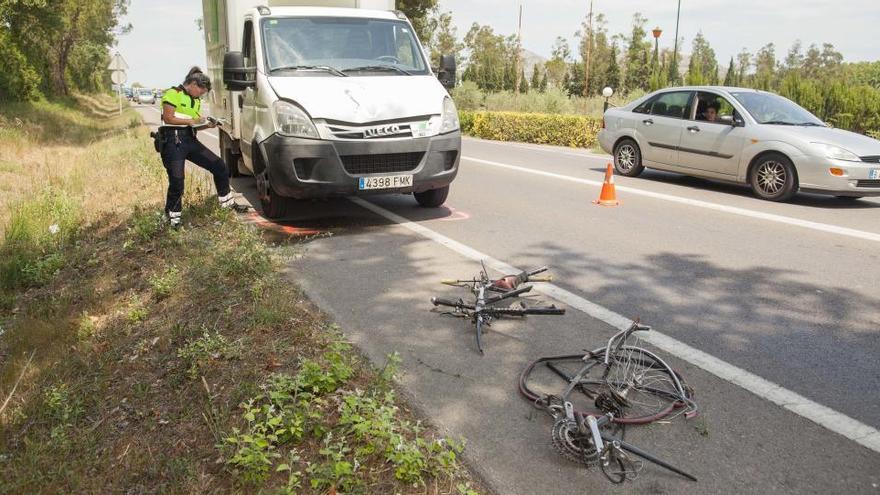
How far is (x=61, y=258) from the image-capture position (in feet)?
26.3

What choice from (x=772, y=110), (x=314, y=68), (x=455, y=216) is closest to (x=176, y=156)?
(x=314, y=68)

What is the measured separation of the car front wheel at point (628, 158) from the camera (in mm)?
11594

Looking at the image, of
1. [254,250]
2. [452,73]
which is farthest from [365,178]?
[452,73]

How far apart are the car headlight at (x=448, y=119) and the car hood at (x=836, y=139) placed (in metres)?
4.85

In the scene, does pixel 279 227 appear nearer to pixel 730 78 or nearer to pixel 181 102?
pixel 181 102

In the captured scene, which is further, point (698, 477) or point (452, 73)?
point (452, 73)

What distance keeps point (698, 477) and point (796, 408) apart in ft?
2.99

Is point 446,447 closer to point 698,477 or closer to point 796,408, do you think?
point 698,477

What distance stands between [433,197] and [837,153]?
5.28 metres

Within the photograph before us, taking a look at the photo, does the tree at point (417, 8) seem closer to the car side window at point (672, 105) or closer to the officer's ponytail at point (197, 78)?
the car side window at point (672, 105)

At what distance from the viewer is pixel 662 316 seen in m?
4.70

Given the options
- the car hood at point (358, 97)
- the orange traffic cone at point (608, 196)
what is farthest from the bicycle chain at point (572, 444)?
the orange traffic cone at point (608, 196)

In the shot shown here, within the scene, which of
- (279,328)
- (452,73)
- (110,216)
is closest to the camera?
(279,328)

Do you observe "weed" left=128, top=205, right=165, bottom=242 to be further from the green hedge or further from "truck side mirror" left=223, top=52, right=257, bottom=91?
the green hedge
